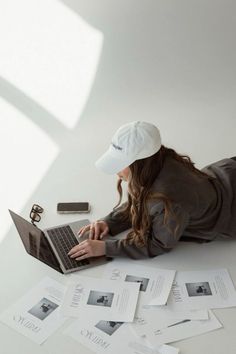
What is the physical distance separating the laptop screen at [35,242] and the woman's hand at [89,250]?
79mm

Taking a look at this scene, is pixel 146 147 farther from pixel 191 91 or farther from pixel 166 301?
pixel 191 91

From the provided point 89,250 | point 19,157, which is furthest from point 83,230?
point 19,157

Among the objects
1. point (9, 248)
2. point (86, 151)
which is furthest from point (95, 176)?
point (9, 248)

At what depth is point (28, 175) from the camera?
223 cm

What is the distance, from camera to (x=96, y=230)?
72.7 inches

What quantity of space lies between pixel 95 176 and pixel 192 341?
3.00ft

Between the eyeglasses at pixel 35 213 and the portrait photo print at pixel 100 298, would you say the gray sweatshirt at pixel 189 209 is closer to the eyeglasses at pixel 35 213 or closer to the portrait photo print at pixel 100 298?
the portrait photo print at pixel 100 298

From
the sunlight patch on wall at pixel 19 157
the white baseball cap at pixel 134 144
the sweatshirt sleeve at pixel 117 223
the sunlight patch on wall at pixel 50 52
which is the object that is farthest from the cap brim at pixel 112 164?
the sunlight patch on wall at pixel 50 52

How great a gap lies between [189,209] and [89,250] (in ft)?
1.31

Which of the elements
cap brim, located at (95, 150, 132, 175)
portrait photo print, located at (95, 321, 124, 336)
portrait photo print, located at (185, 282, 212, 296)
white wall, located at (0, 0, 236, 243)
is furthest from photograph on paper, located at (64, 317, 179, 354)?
white wall, located at (0, 0, 236, 243)

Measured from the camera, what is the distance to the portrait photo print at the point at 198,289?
5.32ft

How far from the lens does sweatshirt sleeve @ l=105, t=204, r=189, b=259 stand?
5.29 feet

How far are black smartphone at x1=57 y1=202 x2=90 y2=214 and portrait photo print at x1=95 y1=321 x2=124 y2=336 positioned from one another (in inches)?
22.1

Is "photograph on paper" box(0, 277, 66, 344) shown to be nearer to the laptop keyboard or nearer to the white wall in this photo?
the laptop keyboard
